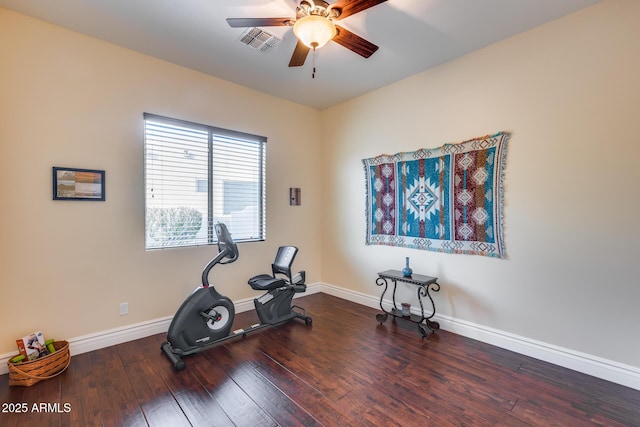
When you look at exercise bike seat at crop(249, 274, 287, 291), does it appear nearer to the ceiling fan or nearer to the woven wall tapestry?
the woven wall tapestry

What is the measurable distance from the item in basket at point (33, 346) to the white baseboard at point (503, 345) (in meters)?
0.23

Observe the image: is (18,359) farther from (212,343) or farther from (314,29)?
(314,29)

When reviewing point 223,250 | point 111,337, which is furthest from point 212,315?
point 111,337

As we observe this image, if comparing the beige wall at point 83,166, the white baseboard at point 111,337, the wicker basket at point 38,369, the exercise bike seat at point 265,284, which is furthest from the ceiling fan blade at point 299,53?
the wicker basket at point 38,369

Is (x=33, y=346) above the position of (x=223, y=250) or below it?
below

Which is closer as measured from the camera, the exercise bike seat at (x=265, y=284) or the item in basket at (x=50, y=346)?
the item in basket at (x=50, y=346)

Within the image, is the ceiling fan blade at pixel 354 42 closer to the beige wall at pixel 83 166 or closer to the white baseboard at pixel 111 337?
the beige wall at pixel 83 166

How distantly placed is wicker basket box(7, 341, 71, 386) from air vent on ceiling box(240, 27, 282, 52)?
10.2 feet

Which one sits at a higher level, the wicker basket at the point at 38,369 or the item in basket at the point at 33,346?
the item in basket at the point at 33,346

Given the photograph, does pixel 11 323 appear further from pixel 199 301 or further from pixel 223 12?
pixel 223 12

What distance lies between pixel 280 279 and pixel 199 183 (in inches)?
58.1

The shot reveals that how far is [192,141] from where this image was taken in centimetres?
333

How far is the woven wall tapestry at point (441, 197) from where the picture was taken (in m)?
2.84

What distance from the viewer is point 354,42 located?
222 centimetres
